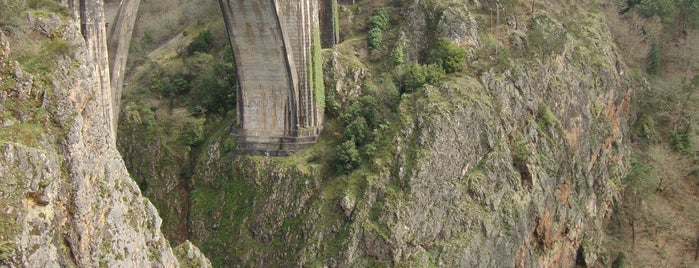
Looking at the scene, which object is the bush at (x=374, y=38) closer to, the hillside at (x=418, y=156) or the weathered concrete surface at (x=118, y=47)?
the hillside at (x=418, y=156)

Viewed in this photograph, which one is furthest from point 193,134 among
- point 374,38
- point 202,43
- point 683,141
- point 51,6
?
point 683,141

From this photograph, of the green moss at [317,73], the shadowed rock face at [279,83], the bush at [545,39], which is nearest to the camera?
the shadowed rock face at [279,83]

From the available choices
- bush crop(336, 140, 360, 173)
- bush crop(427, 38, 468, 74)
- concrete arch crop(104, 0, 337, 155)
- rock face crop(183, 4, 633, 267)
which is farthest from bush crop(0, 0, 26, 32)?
bush crop(427, 38, 468, 74)

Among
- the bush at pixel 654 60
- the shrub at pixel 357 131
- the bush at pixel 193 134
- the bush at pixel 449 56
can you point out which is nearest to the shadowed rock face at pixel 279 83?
the shrub at pixel 357 131

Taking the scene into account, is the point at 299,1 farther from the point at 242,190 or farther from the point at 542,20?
the point at 542,20

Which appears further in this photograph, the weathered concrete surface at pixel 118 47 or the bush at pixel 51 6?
the weathered concrete surface at pixel 118 47

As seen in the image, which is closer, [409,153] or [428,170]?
[428,170]

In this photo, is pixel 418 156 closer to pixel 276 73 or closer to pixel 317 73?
pixel 317 73
